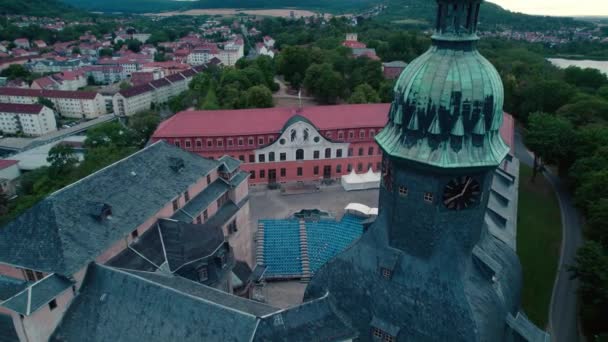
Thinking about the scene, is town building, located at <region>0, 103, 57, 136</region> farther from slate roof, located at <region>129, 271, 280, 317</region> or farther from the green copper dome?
the green copper dome

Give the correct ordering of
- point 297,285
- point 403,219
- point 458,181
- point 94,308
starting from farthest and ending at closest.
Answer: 1. point 297,285
2. point 94,308
3. point 403,219
4. point 458,181

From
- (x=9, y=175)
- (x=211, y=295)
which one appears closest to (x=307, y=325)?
(x=211, y=295)

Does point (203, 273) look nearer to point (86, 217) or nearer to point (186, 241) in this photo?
point (186, 241)

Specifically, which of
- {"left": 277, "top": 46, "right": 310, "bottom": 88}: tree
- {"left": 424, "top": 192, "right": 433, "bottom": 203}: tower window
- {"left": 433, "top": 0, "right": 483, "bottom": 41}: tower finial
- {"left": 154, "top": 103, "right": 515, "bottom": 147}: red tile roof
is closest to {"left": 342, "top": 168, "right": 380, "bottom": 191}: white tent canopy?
{"left": 154, "top": 103, "right": 515, "bottom": 147}: red tile roof

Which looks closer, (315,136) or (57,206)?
(57,206)

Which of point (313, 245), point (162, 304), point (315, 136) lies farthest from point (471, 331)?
point (315, 136)

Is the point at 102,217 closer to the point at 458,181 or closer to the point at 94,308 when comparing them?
the point at 94,308

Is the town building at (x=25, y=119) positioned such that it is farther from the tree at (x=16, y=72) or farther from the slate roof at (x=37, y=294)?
the slate roof at (x=37, y=294)
